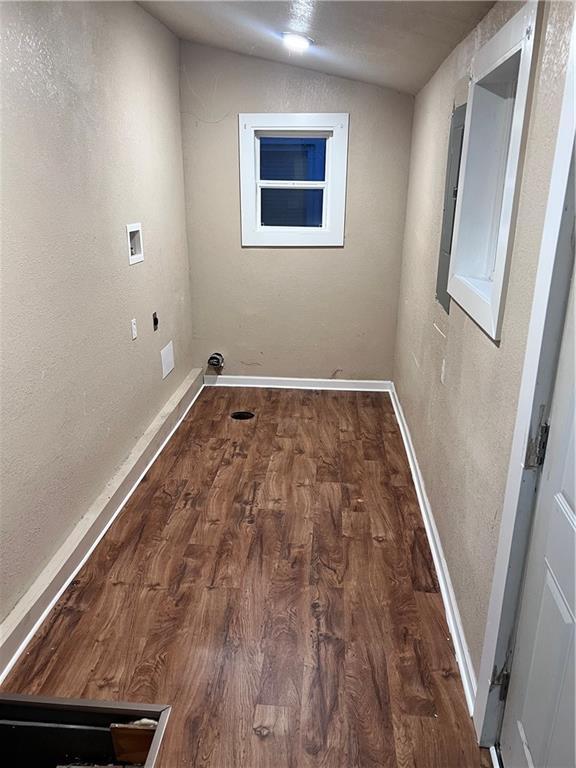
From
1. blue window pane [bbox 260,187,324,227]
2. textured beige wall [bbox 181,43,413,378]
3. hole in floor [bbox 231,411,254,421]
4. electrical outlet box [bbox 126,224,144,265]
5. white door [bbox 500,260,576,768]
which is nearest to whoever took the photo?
white door [bbox 500,260,576,768]

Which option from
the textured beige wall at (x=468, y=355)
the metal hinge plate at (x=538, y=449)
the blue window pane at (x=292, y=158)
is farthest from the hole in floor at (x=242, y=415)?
the metal hinge plate at (x=538, y=449)

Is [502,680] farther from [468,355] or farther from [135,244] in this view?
[135,244]

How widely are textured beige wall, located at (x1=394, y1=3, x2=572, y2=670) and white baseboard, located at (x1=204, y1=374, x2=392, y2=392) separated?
34.6 inches

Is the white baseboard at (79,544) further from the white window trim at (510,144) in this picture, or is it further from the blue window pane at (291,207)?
the white window trim at (510,144)

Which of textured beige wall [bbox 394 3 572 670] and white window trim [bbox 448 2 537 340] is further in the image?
white window trim [bbox 448 2 537 340]

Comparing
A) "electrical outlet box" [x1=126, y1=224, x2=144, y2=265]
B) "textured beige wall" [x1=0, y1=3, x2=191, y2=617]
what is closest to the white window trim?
"textured beige wall" [x1=0, y1=3, x2=191, y2=617]

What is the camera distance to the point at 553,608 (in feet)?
3.82

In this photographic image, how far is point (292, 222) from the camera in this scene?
169 inches

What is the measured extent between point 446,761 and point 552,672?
574mm

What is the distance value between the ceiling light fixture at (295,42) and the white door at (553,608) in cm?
234

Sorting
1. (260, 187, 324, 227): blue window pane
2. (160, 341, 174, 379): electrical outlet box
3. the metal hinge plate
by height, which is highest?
(260, 187, 324, 227): blue window pane

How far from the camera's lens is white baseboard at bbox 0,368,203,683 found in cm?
183

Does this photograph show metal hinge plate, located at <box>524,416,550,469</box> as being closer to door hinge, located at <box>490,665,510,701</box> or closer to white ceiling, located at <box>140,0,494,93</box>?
door hinge, located at <box>490,665,510,701</box>

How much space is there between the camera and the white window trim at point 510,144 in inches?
56.4
